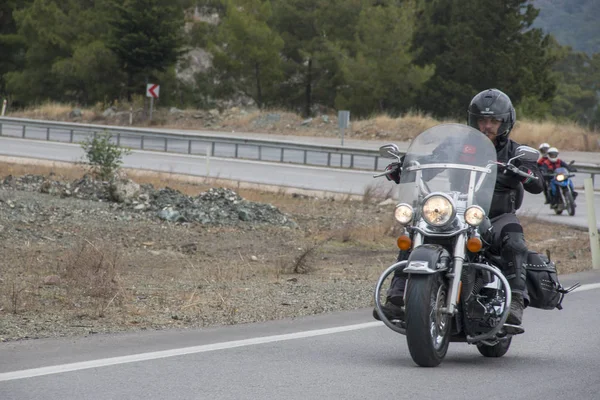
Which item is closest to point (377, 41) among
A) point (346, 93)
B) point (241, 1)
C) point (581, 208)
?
point (346, 93)

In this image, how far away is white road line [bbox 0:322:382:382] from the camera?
259 inches

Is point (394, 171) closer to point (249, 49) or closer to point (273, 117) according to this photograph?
point (273, 117)

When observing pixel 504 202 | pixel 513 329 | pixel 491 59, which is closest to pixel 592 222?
pixel 504 202

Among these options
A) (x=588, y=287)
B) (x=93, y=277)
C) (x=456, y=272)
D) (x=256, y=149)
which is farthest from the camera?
(x=256, y=149)

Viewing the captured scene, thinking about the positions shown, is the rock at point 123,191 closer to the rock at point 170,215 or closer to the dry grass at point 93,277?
the rock at point 170,215

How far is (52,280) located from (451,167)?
546 centimetres

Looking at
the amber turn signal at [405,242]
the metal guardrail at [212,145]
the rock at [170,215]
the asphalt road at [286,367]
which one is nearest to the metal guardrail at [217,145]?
the metal guardrail at [212,145]

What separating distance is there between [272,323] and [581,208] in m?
19.4

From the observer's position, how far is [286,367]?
7.04m

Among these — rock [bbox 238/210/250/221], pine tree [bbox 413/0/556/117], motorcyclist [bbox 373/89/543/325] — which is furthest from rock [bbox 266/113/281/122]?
motorcyclist [bbox 373/89/543/325]

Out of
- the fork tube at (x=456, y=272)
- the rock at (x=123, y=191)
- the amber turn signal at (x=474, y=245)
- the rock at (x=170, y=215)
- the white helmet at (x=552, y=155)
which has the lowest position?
the rock at (x=170, y=215)

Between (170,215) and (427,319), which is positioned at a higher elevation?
(427,319)

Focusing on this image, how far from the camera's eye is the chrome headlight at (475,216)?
6.93 meters

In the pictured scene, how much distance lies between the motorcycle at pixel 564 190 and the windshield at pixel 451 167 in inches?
693
